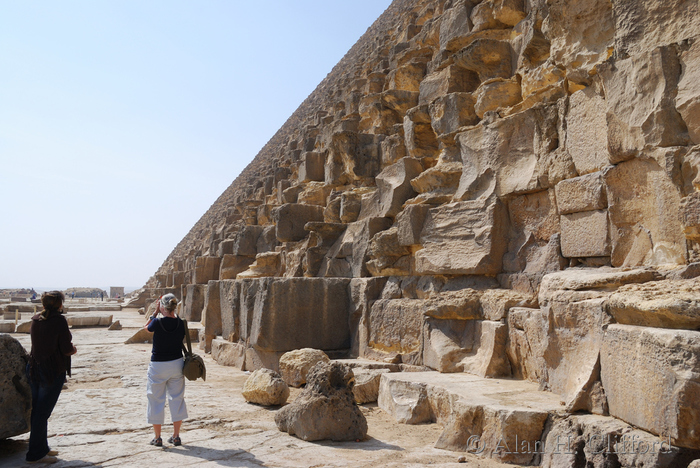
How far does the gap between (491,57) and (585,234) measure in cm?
337

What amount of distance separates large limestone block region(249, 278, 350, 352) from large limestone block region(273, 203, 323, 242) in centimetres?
271

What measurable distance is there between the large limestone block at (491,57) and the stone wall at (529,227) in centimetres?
2

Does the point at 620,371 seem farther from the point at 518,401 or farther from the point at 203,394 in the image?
the point at 203,394

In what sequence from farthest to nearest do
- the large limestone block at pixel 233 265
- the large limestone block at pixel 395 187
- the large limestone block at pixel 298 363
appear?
the large limestone block at pixel 233 265 → the large limestone block at pixel 395 187 → the large limestone block at pixel 298 363

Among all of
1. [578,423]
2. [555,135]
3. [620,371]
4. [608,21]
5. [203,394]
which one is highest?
[608,21]

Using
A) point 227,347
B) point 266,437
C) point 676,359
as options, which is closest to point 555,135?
point 676,359

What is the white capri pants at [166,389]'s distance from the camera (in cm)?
410

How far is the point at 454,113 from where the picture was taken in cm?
676

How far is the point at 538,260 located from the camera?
481 cm

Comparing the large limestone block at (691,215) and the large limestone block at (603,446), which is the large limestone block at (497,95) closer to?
the large limestone block at (691,215)

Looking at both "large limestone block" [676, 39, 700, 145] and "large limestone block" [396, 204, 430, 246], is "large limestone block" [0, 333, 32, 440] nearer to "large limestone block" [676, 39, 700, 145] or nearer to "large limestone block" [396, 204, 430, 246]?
"large limestone block" [396, 204, 430, 246]

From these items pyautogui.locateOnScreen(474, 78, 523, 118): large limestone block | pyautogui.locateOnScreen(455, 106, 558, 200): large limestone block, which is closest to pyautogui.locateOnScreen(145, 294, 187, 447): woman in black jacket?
pyautogui.locateOnScreen(455, 106, 558, 200): large limestone block

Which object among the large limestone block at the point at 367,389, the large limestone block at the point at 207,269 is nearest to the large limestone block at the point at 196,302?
the large limestone block at the point at 207,269

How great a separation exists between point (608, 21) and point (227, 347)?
21.3 ft
